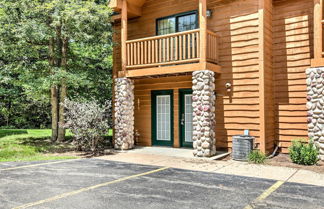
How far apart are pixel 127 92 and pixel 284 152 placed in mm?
5940

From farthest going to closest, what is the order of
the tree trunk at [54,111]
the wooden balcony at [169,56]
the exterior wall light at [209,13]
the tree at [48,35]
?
the tree trunk at [54,111] → the tree at [48,35] → the exterior wall light at [209,13] → the wooden balcony at [169,56]

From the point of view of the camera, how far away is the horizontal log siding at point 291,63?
881 cm

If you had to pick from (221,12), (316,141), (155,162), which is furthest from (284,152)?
(221,12)

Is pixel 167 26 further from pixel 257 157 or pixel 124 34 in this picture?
pixel 257 157

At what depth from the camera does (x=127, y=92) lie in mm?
10805

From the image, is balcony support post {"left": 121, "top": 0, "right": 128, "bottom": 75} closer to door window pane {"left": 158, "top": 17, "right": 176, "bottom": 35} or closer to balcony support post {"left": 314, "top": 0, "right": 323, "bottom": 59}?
door window pane {"left": 158, "top": 17, "right": 176, "bottom": 35}

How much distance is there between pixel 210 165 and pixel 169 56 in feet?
13.9

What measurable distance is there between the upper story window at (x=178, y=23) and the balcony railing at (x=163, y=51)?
54cm

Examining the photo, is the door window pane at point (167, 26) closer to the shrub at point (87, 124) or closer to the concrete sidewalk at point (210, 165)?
the shrub at point (87, 124)

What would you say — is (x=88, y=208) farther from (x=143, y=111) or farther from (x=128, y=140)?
(x=143, y=111)

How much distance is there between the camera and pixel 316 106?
7988 mm

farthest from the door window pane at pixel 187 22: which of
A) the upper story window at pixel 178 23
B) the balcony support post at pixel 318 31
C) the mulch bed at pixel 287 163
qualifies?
the mulch bed at pixel 287 163

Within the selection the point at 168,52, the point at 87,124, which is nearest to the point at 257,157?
the point at 168,52

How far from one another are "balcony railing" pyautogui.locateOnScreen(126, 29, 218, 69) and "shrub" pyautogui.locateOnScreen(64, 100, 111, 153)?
7.18 feet
